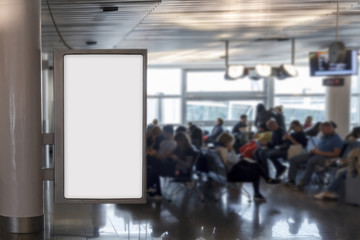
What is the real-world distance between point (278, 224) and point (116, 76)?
339 cm

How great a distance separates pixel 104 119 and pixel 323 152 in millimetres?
6248

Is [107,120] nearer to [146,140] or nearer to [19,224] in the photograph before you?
[146,140]

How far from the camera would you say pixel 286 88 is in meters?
22.3

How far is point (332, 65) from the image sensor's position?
40.9 ft

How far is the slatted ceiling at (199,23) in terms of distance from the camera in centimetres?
749

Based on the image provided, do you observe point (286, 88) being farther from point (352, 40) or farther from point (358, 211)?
point (358, 211)

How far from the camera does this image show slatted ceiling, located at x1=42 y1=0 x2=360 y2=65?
7.49 metres

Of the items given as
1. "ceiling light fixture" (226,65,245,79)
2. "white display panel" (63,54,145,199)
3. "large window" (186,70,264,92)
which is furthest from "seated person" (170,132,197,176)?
"large window" (186,70,264,92)

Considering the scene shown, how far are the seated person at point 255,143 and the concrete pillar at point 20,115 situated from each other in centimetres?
623

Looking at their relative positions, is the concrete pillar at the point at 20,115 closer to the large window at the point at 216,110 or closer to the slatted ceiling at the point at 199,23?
the slatted ceiling at the point at 199,23

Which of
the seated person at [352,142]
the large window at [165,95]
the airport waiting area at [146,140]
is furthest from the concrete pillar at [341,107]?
the large window at [165,95]

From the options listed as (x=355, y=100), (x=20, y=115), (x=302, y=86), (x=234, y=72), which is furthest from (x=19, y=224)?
(x=355, y=100)

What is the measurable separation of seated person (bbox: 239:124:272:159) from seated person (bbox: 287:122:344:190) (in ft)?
3.38

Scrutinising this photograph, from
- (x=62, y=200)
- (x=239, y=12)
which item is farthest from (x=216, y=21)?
(x=62, y=200)
